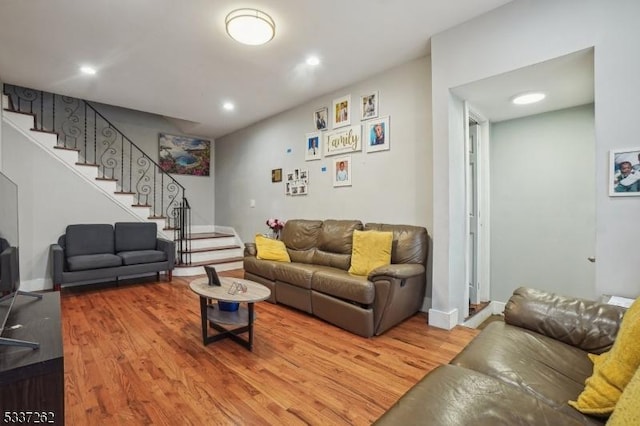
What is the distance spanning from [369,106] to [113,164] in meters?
5.16

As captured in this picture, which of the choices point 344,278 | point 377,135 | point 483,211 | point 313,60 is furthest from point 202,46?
point 483,211

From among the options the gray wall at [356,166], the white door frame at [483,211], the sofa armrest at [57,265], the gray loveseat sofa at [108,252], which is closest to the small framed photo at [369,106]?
the gray wall at [356,166]

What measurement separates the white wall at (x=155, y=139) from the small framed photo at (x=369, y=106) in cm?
454

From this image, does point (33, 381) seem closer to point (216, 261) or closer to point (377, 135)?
point (377, 135)

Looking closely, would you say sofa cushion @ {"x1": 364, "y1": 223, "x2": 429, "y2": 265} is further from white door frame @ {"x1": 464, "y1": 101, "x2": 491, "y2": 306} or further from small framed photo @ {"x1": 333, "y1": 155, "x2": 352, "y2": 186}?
small framed photo @ {"x1": 333, "y1": 155, "x2": 352, "y2": 186}

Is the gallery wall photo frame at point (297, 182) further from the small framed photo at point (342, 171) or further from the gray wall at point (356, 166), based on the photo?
the small framed photo at point (342, 171)

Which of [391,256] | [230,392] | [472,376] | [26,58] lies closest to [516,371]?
[472,376]

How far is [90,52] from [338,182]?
3169 mm

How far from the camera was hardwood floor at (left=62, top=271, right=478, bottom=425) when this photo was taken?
1703mm

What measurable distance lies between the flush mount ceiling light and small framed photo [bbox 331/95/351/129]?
5.00 ft

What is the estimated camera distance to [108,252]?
4.52 metres

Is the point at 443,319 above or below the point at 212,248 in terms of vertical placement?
below

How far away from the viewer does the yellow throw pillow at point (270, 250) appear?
3.96 metres

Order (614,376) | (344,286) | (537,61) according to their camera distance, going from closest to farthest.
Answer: (614,376) < (537,61) < (344,286)
